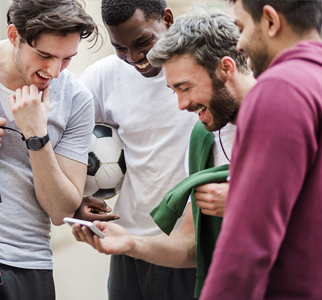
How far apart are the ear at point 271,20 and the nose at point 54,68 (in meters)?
1.18

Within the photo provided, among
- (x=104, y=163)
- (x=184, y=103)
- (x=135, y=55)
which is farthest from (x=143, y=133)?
(x=184, y=103)

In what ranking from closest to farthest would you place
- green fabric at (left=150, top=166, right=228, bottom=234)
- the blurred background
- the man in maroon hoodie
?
the man in maroon hoodie < green fabric at (left=150, top=166, right=228, bottom=234) < the blurred background

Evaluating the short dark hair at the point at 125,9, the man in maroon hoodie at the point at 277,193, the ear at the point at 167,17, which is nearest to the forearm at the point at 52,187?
the short dark hair at the point at 125,9

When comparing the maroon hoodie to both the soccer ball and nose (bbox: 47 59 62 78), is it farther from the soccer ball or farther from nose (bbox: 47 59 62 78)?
the soccer ball

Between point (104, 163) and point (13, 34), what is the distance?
803 mm

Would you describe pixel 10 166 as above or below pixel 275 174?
below

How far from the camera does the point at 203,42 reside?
2.52 m

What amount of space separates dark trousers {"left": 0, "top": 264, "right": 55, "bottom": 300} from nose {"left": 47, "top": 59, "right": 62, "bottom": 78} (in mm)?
858

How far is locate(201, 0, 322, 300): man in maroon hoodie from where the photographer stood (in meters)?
1.38

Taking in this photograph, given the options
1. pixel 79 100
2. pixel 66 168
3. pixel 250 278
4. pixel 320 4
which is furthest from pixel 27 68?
pixel 250 278

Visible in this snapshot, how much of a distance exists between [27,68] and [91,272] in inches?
179

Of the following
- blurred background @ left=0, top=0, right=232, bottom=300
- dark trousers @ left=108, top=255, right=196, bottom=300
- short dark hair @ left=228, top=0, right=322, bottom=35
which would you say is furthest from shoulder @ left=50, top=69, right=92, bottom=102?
blurred background @ left=0, top=0, right=232, bottom=300

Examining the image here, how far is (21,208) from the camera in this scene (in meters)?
2.57

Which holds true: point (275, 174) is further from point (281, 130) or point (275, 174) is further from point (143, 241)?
point (143, 241)
